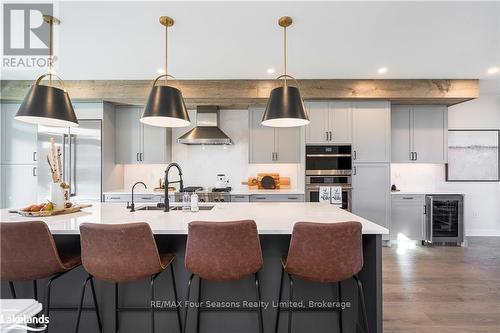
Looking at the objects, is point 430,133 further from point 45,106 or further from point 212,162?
point 45,106

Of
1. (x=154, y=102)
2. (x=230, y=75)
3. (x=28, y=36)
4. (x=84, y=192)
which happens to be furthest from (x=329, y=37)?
(x=84, y=192)

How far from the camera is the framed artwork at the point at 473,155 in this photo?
4.43 m

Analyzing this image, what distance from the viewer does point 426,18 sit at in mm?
2238

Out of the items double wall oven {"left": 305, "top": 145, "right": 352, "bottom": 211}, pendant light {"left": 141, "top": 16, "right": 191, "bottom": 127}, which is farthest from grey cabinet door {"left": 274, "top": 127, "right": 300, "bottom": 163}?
pendant light {"left": 141, "top": 16, "right": 191, "bottom": 127}

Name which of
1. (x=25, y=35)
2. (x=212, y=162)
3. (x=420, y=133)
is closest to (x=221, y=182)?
(x=212, y=162)

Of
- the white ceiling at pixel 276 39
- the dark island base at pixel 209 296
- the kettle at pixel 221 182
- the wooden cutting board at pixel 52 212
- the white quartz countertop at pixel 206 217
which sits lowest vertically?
the dark island base at pixel 209 296

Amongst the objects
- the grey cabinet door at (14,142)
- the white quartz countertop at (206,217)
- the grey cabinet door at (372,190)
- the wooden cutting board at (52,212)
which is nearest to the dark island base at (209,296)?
the white quartz countertop at (206,217)

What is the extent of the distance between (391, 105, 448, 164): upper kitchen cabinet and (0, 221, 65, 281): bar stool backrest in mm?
4734

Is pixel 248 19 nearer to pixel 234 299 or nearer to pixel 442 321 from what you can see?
pixel 234 299

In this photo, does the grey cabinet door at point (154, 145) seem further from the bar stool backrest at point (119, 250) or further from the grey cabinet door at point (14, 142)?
the bar stool backrest at point (119, 250)

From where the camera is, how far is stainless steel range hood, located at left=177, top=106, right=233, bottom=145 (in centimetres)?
404

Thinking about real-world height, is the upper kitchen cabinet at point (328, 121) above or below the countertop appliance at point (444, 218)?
above

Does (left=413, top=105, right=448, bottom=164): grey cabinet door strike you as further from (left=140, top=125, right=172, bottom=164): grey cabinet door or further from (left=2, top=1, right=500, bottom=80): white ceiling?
(left=140, top=125, right=172, bottom=164): grey cabinet door

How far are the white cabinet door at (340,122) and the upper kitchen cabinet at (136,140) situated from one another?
2.97 m
